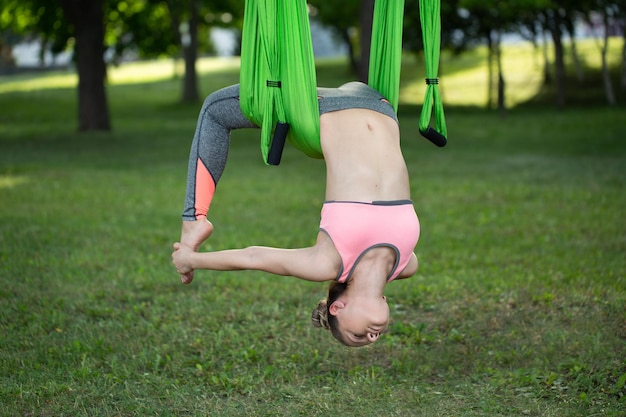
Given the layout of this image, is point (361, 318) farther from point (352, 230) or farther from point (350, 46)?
point (350, 46)

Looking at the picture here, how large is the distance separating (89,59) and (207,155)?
1871 cm

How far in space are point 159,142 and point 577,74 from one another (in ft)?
66.9

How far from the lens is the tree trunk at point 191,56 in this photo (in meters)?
34.5

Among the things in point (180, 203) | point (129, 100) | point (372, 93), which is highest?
point (372, 93)

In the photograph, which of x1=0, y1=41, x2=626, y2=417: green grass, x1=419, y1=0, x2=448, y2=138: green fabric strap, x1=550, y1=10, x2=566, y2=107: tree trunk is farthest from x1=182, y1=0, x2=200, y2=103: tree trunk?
x1=419, y1=0, x2=448, y2=138: green fabric strap

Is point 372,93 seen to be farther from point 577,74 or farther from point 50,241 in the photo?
point 577,74

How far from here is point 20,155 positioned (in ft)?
58.2

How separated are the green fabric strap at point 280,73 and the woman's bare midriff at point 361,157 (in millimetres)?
105

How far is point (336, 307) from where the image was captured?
165 inches

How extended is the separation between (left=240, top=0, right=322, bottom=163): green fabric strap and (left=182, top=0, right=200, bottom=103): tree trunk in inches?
1221

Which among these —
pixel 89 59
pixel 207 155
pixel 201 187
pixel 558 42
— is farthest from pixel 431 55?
pixel 558 42

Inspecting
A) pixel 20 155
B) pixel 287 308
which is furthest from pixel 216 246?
pixel 20 155

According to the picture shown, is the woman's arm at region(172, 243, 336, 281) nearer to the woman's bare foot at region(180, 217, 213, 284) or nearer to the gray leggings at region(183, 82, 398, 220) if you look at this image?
the woman's bare foot at region(180, 217, 213, 284)

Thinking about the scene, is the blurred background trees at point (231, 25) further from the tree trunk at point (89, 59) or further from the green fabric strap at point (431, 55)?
the green fabric strap at point (431, 55)
